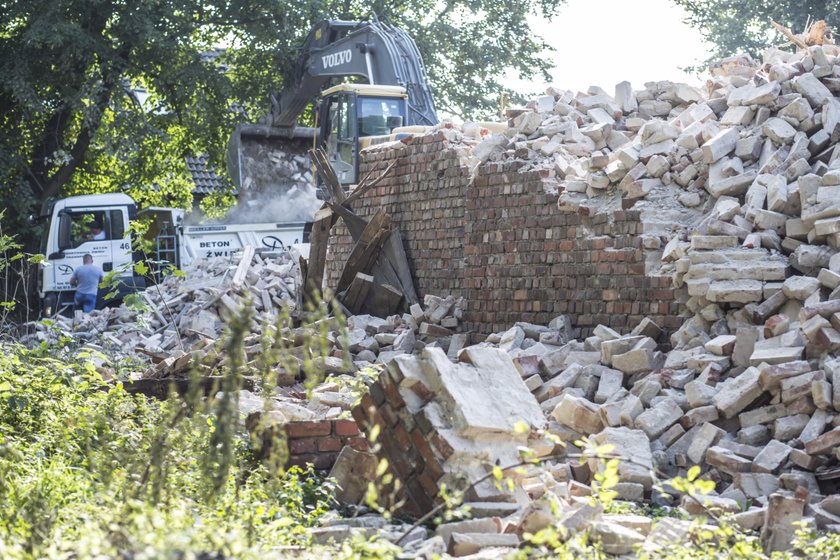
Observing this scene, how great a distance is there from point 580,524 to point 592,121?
7039 mm

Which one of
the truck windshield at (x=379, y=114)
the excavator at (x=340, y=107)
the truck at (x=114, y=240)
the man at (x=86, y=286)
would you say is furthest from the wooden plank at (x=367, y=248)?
the man at (x=86, y=286)

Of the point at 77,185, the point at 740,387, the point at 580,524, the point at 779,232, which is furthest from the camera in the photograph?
the point at 77,185

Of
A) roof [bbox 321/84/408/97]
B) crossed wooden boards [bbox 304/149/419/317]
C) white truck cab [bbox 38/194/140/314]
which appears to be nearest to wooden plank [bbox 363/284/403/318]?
crossed wooden boards [bbox 304/149/419/317]

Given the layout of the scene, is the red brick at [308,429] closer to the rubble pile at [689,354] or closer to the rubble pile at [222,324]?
the rubble pile at [689,354]

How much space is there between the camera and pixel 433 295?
40.5ft

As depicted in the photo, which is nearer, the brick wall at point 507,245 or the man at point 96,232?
the brick wall at point 507,245

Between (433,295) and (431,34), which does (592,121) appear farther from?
(431,34)

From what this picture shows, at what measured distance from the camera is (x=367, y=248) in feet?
43.4

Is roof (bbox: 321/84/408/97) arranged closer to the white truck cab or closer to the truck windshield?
the truck windshield

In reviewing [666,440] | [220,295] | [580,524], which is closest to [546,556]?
[580,524]

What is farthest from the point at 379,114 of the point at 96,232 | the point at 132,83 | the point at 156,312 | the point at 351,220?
the point at 132,83

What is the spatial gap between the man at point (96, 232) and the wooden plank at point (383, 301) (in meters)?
8.70

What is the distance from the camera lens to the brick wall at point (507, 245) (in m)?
9.59

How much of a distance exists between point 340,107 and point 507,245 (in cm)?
680
